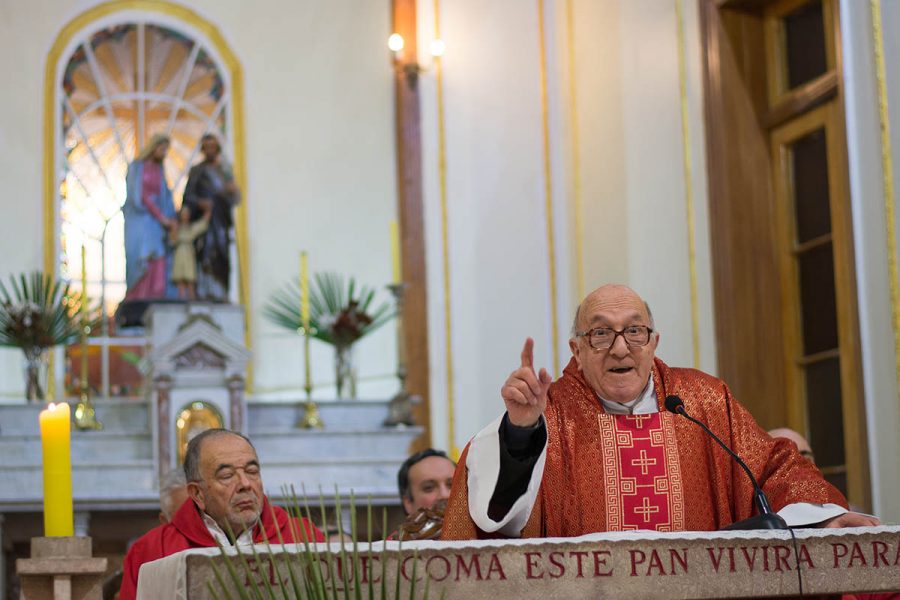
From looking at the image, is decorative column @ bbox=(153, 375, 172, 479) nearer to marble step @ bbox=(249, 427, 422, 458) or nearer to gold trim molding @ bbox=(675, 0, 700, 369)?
marble step @ bbox=(249, 427, 422, 458)

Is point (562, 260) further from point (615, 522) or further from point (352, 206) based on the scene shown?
point (615, 522)

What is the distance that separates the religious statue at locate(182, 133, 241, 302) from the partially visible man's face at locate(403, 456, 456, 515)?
3578 millimetres

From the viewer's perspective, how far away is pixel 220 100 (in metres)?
10.6

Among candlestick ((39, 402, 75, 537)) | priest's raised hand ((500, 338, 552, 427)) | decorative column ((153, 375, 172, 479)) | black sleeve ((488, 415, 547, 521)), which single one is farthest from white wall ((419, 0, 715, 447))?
candlestick ((39, 402, 75, 537))

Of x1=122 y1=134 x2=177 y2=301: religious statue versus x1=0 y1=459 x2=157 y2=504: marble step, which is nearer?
x1=0 y1=459 x2=157 y2=504: marble step

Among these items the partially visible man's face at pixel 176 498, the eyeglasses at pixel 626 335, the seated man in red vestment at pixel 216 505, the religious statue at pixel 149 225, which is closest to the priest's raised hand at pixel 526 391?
the eyeglasses at pixel 626 335

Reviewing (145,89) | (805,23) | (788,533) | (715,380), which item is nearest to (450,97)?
(145,89)

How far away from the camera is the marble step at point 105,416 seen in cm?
820

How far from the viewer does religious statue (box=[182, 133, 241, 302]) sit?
8.62m

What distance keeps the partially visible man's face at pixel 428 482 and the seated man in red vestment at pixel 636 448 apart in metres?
1.49

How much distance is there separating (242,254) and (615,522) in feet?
22.8

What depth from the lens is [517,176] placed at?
378 inches

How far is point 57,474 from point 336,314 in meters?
5.74

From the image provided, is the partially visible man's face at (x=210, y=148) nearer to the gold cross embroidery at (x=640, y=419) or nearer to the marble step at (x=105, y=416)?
the marble step at (x=105, y=416)
